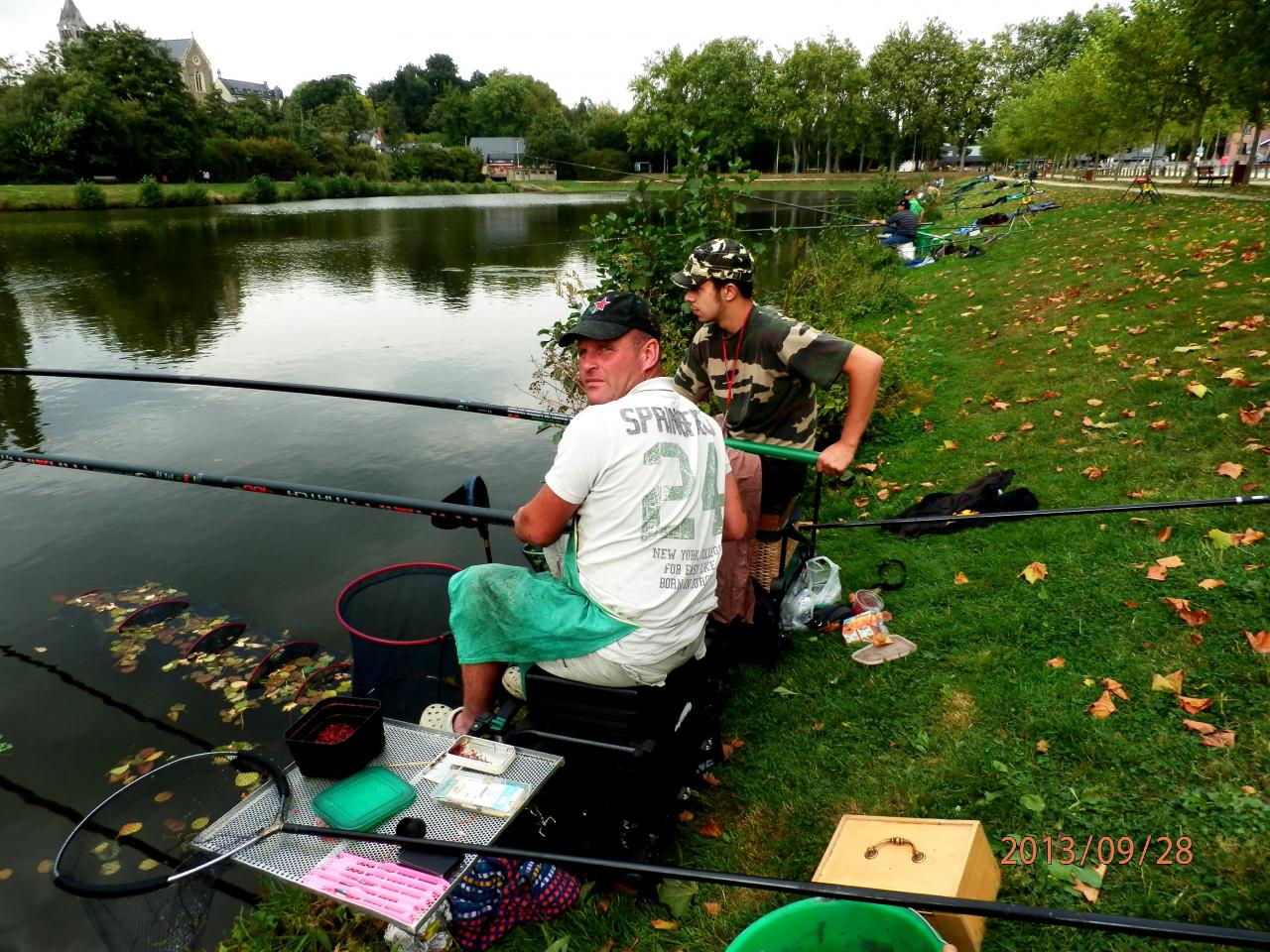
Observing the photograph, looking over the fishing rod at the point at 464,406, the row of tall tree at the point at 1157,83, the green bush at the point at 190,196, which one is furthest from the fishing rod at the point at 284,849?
the green bush at the point at 190,196

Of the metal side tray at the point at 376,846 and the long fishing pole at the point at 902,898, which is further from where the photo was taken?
the metal side tray at the point at 376,846

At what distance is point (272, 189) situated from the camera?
53.3m

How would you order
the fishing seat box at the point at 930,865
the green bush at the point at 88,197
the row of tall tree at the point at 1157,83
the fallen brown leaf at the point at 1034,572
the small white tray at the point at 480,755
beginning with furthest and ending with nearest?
the green bush at the point at 88,197
the row of tall tree at the point at 1157,83
the fallen brown leaf at the point at 1034,572
the small white tray at the point at 480,755
the fishing seat box at the point at 930,865

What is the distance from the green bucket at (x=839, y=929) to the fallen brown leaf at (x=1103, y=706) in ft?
5.66

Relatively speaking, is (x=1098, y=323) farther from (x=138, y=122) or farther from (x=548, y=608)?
(x=138, y=122)

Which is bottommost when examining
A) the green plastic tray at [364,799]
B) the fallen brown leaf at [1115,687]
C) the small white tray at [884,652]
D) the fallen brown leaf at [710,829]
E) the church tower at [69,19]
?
the fallen brown leaf at [710,829]

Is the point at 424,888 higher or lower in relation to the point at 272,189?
lower

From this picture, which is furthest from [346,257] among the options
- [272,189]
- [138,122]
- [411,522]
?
[138,122]

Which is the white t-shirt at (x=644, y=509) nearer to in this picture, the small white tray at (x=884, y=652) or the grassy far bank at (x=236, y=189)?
the small white tray at (x=884, y=652)

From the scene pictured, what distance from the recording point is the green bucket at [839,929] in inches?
87.6

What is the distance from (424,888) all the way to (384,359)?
455 inches

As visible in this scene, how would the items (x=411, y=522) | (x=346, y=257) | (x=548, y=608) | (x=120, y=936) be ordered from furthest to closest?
1. (x=346, y=257)
2. (x=411, y=522)
3. (x=548, y=608)
4. (x=120, y=936)

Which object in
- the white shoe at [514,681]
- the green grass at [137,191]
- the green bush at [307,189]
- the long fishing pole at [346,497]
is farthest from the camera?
the green bush at [307,189]
